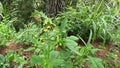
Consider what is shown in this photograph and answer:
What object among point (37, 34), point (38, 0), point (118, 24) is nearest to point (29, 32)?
point (37, 34)

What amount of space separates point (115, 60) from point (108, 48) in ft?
1.05

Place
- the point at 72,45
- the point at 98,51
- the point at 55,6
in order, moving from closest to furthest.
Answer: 1. the point at 72,45
2. the point at 98,51
3. the point at 55,6

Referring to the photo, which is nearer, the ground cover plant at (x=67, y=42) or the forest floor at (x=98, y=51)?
the ground cover plant at (x=67, y=42)

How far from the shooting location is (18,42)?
2.85 meters

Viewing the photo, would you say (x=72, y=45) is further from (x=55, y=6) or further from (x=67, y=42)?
(x=55, y=6)

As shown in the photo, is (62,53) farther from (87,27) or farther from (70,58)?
(87,27)

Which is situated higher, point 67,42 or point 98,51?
point 67,42

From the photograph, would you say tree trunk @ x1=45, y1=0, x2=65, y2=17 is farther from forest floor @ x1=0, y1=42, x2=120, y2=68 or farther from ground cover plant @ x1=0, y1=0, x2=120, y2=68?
forest floor @ x1=0, y1=42, x2=120, y2=68

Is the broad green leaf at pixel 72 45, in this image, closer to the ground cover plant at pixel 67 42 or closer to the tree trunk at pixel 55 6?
the ground cover plant at pixel 67 42

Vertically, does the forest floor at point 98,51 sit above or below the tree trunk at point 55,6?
below

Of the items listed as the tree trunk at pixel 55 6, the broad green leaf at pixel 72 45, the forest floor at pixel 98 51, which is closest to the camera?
the broad green leaf at pixel 72 45

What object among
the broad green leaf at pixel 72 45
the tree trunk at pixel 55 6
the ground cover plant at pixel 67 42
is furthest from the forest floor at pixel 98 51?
the tree trunk at pixel 55 6

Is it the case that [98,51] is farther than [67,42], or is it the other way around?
[98,51]

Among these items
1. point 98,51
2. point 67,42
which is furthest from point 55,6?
point 67,42
